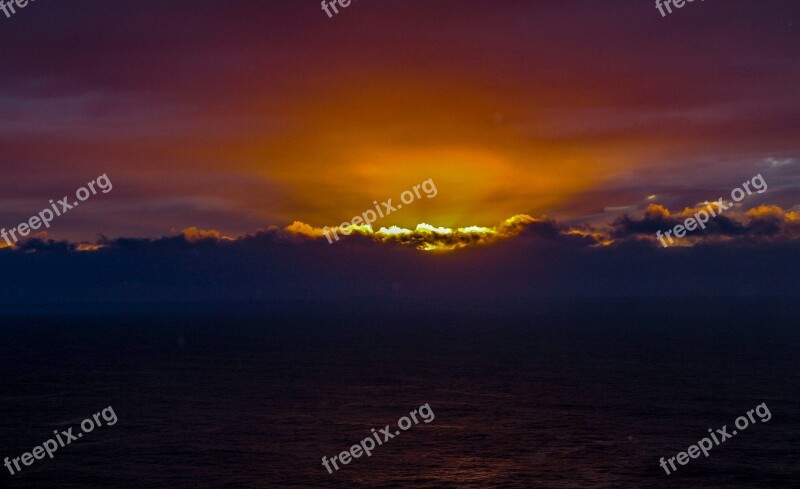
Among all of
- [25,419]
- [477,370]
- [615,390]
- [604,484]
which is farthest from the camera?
[477,370]

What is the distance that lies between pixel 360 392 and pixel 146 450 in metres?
54.4

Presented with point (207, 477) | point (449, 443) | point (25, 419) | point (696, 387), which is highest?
point (25, 419)

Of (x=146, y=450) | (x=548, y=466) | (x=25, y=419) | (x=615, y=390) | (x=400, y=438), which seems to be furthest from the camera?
(x=615, y=390)

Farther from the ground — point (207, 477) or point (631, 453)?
point (207, 477)

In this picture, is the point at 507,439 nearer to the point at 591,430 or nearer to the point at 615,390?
the point at 591,430

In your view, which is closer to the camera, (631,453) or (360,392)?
(631,453)

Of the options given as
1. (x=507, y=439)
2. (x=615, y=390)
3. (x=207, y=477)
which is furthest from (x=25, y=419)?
(x=615, y=390)

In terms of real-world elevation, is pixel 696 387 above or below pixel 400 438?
below

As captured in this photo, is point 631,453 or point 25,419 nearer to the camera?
point 631,453

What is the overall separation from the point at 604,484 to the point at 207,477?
4833 cm

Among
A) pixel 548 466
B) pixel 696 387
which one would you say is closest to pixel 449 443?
pixel 548 466

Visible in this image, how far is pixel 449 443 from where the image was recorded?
356ft

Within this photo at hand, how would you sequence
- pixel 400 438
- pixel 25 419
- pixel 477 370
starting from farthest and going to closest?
pixel 477 370
pixel 25 419
pixel 400 438

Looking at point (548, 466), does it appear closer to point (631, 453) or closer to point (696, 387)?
point (631, 453)
